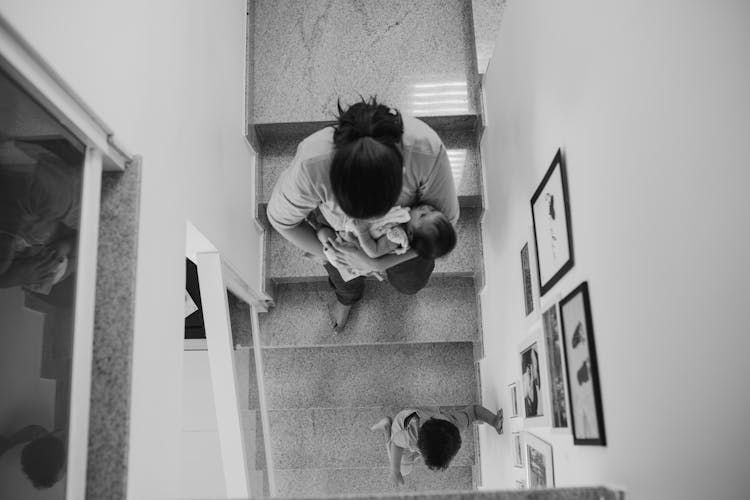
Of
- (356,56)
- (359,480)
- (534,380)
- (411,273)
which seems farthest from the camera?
(356,56)

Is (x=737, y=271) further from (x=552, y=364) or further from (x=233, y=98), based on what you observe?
(x=233, y=98)

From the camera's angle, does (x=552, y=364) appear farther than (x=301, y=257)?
No

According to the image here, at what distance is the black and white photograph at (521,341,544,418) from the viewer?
232 cm

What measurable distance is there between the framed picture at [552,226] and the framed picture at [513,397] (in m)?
0.69

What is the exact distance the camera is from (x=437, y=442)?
3096mm

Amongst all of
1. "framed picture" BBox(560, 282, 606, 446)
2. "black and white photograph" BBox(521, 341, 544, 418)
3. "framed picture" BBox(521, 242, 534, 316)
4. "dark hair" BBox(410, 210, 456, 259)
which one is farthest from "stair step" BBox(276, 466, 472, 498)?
"framed picture" BBox(560, 282, 606, 446)

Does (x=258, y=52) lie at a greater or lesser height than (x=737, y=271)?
greater

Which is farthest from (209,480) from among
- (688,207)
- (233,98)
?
(688,207)

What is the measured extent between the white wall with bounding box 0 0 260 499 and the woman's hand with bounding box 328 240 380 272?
568 mm

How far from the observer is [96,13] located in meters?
1.67

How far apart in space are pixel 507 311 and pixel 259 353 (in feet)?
4.58

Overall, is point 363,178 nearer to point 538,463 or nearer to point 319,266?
point 538,463

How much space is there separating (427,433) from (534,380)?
906mm

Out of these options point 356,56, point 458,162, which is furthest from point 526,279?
point 356,56
